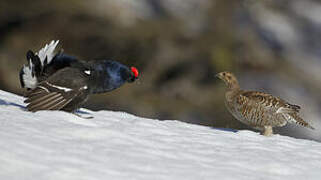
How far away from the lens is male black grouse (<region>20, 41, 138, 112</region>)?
23.2ft

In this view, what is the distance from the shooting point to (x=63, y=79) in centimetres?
717

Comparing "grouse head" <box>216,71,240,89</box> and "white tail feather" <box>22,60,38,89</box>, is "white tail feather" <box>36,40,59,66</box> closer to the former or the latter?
"white tail feather" <box>22,60,38,89</box>

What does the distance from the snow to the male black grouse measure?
0.26m

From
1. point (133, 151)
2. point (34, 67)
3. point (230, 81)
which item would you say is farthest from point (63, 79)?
point (230, 81)

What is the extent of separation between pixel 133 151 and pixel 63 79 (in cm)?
191

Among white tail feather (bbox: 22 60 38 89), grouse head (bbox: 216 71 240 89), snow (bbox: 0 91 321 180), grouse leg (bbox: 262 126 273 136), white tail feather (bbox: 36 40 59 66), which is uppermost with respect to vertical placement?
grouse head (bbox: 216 71 240 89)

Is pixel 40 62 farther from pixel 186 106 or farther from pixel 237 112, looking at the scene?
pixel 186 106

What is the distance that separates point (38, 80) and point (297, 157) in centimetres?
315

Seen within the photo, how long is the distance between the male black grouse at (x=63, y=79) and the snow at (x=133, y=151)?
0.26 metres

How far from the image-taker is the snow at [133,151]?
190 inches

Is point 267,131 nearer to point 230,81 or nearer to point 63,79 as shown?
point 230,81

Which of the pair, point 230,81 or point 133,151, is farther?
point 230,81

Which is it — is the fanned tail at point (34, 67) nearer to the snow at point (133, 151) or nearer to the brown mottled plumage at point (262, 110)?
the snow at point (133, 151)

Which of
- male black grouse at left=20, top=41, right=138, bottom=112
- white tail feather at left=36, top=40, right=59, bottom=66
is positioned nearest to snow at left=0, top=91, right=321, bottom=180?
male black grouse at left=20, top=41, right=138, bottom=112
